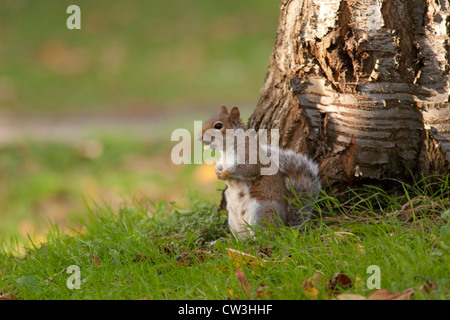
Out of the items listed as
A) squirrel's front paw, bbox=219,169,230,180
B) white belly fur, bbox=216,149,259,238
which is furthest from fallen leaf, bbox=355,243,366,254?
squirrel's front paw, bbox=219,169,230,180

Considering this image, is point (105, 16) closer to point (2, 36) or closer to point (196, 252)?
point (2, 36)

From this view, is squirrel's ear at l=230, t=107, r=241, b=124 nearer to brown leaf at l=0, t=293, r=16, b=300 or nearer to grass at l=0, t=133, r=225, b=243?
brown leaf at l=0, t=293, r=16, b=300

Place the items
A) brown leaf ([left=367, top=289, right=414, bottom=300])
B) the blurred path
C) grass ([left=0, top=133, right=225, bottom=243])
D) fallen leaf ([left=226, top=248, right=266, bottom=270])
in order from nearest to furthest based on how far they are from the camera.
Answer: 1. brown leaf ([left=367, top=289, right=414, bottom=300])
2. fallen leaf ([left=226, top=248, right=266, bottom=270])
3. grass ([left=0, top=133, right=225, bottom=243])
4. the blurred path

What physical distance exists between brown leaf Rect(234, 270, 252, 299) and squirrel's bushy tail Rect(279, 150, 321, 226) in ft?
2.32

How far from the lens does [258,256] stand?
248cm

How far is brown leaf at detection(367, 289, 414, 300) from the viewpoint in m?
1.97

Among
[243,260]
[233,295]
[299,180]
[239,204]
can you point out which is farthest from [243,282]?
[299,180]

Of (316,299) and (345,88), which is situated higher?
(345,88)

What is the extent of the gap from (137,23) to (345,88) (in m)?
8.59

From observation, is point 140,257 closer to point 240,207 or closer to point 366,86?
point 240,207

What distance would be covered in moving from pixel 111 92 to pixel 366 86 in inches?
247

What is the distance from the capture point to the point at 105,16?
1104 centimetres
